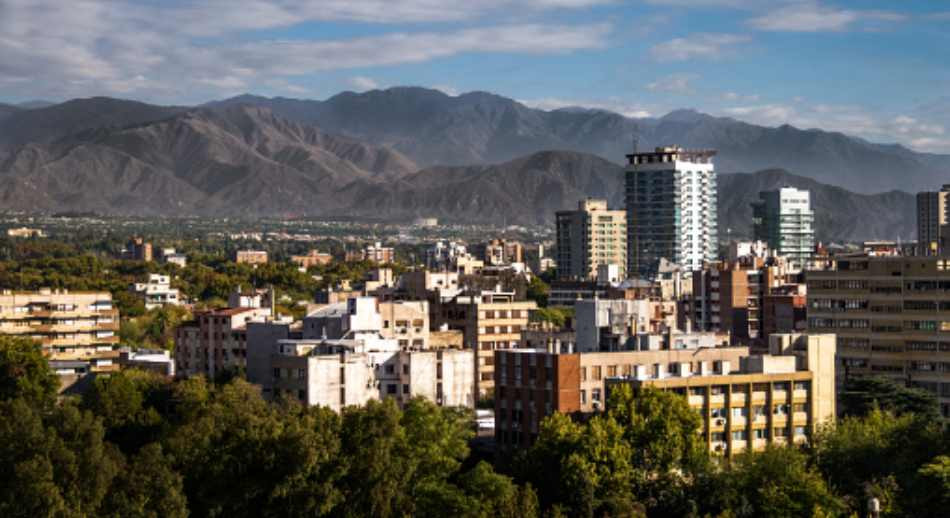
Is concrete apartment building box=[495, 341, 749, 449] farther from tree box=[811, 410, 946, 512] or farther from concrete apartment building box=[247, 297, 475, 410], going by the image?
tree box=[811, 410, 946, 512]

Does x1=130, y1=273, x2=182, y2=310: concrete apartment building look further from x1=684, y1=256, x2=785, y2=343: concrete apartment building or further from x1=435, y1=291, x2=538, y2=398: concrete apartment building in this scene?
x1=435, y1=291, x2=538, y2=398: concrete apartment building

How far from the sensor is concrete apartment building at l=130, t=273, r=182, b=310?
132 m

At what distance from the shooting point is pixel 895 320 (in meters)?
75.9

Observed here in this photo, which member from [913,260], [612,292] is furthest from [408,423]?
[612,292]

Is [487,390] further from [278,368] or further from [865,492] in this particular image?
[865,492]

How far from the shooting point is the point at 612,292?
127688 millimetres

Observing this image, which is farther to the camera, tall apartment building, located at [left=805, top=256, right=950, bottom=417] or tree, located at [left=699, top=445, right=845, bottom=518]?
tall apartment building, located at [left=805, top=256, right=950, bottom=417]

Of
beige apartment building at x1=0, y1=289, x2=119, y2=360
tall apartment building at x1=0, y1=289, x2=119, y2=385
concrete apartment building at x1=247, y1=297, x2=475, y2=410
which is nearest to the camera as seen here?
concrete apartment building at x1=247, y1=297, x2=475, y2=410

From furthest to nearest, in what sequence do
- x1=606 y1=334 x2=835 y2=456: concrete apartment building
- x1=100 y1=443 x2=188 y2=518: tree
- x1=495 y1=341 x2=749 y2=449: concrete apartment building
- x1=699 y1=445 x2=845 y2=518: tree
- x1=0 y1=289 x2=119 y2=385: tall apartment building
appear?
x1=0 y1=289 x2=119 y2=385: tall apartment building, x1=495 y1=341 x2=749 y2=449: concrete apartment building, x1=606 y1=334 x2=835 y2=456: concrete apartment building, x1=100 y1=443 x2=188 y2=518: tree, x1=699 y1=445 x2=845 y2=518: tree

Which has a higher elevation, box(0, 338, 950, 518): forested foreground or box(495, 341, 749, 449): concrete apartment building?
box(495, 341, 749, 449): concrete apartment building

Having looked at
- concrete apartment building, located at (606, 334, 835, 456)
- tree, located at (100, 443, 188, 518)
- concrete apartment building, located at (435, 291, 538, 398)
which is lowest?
tree, located at (100, 443, 188, 518)

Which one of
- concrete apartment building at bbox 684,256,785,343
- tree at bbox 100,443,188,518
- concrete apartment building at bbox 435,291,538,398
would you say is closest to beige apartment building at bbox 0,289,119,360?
concrete apartment building at bbox 435,291,538,398

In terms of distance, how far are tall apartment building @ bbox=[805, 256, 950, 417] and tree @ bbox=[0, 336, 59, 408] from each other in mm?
31085

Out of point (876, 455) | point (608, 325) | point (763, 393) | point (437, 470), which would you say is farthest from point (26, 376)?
point (876, 455)
